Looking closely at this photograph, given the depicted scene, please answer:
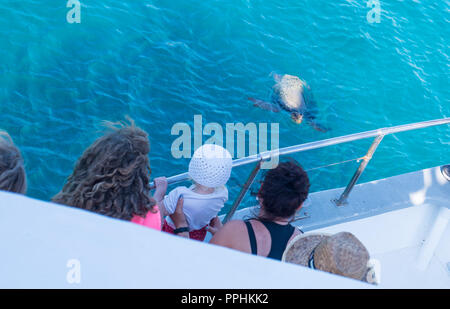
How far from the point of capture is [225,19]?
8.51 meters

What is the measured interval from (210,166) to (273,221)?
58cm

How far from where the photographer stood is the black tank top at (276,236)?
251cm

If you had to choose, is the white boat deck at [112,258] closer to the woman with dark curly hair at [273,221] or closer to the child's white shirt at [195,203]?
the woman with dark curly hair at [273,221]

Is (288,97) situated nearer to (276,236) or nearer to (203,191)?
(203,191)

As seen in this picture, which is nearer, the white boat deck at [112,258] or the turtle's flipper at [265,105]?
the white boat deck at [112,258]

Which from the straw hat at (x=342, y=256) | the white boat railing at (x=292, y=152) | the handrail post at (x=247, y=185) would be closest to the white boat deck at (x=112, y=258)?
the straw hat at (x=342, y=256)

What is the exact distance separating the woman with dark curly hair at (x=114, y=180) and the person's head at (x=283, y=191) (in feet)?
2.13

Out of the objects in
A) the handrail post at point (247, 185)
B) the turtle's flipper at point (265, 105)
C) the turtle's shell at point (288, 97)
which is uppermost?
the turtle's shell at point (288, 97)

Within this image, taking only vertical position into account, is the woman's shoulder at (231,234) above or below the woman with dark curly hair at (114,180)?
below

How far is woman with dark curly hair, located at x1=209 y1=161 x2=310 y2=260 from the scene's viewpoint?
2.52 meters

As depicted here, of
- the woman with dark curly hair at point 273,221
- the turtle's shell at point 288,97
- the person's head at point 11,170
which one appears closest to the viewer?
the person's head at point 11,170

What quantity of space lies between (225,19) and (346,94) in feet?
8.58
